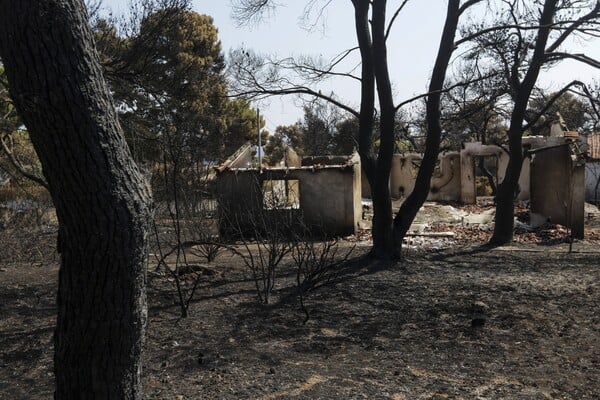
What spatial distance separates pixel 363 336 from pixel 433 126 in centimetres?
574

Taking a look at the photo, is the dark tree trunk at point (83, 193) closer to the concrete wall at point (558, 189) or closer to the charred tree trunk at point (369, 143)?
the charred tree trunk at point (369, 143)

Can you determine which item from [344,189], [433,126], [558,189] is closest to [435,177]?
[558,189]

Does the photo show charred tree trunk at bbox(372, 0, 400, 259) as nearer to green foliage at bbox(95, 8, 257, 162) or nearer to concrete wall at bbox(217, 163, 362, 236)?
green foliage at bbox(95, 8, 257, 162)

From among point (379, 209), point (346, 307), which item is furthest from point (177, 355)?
point (379, 209)

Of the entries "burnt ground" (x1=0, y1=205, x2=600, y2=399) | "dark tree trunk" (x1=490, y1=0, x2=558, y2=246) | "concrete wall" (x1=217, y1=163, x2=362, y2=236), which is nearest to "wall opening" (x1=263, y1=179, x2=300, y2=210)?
"concrete wall" (x1=217, y1=163, x2=362, y2=236)

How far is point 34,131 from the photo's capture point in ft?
8.72

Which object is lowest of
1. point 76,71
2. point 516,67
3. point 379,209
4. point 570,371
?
point 570,371

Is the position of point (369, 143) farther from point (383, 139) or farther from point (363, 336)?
point (363, 336)

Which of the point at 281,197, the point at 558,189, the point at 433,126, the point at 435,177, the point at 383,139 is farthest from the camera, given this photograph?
the point at 435,177

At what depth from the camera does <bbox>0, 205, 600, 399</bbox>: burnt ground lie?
4.70 meters

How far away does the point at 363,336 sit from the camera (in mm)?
6266

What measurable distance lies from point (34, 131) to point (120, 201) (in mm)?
456

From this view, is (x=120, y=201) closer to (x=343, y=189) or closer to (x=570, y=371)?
(x=570, y=371)

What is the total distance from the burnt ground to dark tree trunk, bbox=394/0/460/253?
3.41 ft
